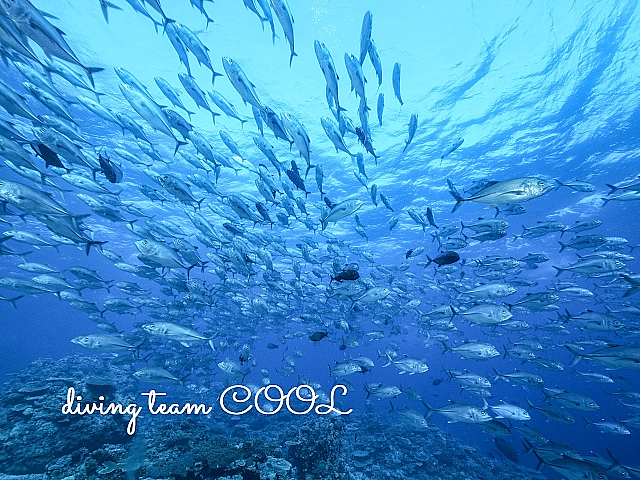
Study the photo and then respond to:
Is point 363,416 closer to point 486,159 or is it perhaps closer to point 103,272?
point 486,159

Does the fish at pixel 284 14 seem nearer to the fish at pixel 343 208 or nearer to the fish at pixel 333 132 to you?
the fish at pixel 333 132

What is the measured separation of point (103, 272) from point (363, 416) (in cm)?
3916

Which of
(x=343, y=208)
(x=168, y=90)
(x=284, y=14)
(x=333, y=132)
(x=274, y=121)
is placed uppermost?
(x=168, y=90)

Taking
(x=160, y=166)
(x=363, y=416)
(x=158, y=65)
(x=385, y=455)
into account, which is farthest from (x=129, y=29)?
(x=363, y=416)

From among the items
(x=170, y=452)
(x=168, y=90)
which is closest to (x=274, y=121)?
(x=168, y=90)

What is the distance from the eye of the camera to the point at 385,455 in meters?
11.9

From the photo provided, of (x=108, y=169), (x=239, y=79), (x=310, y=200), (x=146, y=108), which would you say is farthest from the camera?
(x=310, y=200)

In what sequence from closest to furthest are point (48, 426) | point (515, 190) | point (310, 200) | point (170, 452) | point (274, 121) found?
point (515, 190), point (274, 121), point (170, 452), point (48, 426), point (310, 200)

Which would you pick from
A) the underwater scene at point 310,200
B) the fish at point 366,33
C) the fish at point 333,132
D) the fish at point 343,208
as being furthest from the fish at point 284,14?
the fish at point 343,208

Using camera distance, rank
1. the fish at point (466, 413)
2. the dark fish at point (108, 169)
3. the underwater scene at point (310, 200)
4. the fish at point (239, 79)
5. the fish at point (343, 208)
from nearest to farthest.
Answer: the fish at point (239, 79) → the fish at point (343, 208) → the underwater scene at point (310, 200) → the dark fish at point (108, 169) → the fish at point (466, 413)

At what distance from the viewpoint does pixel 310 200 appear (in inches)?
856

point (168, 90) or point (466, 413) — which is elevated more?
point (168, 90)

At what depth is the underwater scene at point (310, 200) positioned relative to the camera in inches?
212

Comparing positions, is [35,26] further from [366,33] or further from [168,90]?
[366,33]
